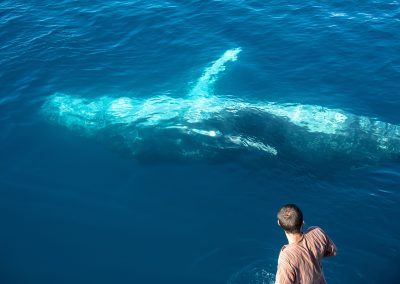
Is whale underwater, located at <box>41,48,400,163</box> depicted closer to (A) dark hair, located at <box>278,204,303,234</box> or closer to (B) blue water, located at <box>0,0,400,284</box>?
(B) blue water, located at <box>0,0,400,284</box>

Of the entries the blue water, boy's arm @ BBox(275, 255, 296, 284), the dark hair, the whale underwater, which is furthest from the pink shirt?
the whale underwater

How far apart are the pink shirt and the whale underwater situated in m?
11.1

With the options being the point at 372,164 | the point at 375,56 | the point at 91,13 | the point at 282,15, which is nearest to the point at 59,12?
the point at 91,13

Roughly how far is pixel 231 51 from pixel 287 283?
2132cm

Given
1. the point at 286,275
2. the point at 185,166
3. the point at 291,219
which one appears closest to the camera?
the point at 286,275

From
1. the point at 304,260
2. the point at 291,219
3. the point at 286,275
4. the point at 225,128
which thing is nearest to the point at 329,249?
the point at 304,260

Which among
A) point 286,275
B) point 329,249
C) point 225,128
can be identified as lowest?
point 225,128

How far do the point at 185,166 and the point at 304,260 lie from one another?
39.6ft

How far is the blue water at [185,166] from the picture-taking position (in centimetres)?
1564

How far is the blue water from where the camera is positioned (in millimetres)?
15641

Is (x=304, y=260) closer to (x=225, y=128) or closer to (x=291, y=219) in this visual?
(x=291, y=219)

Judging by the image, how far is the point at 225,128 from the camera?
20375mm

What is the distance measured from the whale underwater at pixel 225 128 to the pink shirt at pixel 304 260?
11089 mm

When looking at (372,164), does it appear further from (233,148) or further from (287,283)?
(287,283)
